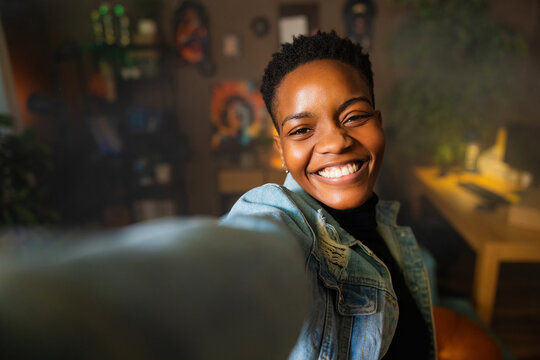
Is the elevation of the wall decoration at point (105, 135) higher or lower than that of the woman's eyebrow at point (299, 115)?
lower

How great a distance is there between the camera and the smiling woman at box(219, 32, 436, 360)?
1.56 feet

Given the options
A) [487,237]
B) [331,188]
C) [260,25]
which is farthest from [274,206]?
[260,25]

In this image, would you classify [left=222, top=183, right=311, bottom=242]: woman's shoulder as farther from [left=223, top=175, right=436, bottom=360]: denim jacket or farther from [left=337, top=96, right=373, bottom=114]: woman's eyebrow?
[left=337, top=96, right=373, bottom=114]: woman's eyebrow

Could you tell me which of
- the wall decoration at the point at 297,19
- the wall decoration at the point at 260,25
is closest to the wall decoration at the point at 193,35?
the wall decoration at the point at 260,25

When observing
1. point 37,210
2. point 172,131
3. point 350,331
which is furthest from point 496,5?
point 37,210

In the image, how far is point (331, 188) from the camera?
22.5 inches

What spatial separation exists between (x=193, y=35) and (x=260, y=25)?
2.13ft

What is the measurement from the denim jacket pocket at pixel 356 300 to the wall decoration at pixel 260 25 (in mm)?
3088

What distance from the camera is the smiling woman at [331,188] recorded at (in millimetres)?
475

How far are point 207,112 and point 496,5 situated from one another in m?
2.77

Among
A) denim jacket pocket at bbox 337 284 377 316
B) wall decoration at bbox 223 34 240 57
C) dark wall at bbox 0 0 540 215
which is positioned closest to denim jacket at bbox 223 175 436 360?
denim jacket pocket at bbox 337 284 377 316

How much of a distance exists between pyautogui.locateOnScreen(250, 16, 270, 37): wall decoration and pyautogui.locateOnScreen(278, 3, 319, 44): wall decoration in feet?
0.41

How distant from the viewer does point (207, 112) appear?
133 inches

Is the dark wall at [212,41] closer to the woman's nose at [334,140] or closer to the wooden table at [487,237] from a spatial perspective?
the wooden table at [487,237]
